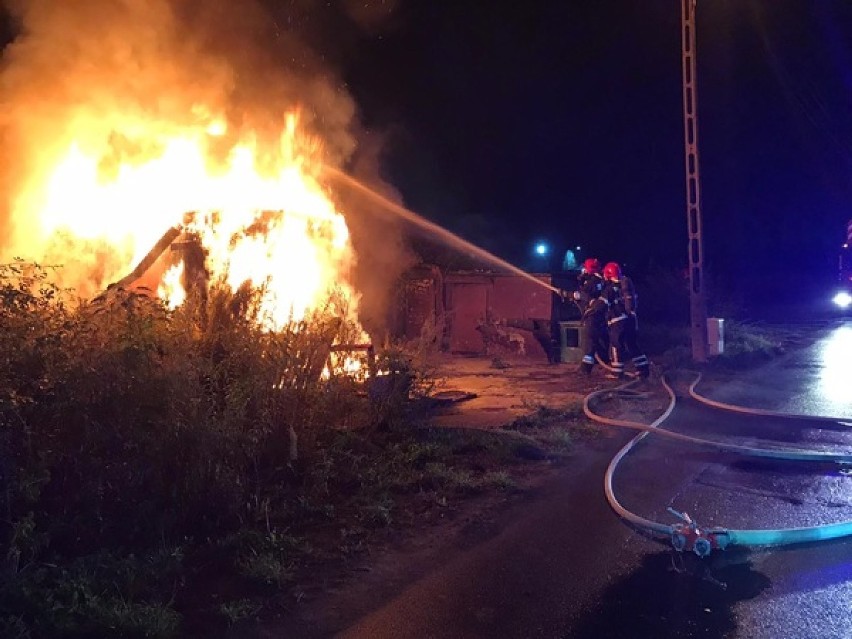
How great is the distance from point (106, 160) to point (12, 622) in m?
8.63

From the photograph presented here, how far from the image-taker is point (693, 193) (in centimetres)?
1301

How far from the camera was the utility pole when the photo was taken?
1257 centimetres

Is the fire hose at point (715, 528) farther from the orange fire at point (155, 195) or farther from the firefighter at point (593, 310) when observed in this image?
the orange fire at point (155, 195)

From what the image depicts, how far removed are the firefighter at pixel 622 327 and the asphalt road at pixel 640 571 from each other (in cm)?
498

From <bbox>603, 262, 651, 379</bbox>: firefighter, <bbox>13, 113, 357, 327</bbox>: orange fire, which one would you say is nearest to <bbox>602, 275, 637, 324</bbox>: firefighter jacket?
<bbox>603, 262, 651, 379</bbox>: firefighter

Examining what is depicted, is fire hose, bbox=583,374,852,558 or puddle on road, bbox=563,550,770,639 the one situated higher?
fire hose, bbox=583,374,852,558

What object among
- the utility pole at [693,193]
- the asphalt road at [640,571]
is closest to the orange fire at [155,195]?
the asphalt road at [640,571]

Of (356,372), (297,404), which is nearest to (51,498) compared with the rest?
(297,404)

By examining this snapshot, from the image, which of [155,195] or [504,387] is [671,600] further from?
[155,195]

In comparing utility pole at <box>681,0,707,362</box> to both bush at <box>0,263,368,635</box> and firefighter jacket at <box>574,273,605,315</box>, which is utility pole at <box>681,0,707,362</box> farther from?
bush at <box>0,263,368,635</box>

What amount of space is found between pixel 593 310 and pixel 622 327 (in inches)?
24.2

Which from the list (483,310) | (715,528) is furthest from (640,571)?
(483,310)

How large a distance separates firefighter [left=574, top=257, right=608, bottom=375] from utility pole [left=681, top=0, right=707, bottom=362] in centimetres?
232

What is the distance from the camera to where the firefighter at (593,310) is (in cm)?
A: 1173
